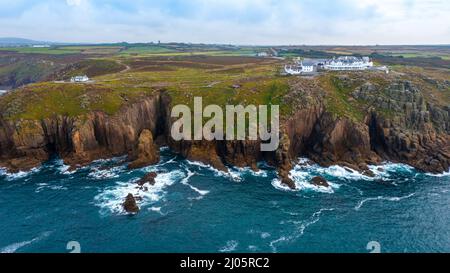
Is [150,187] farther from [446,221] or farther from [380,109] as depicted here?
[380,109]

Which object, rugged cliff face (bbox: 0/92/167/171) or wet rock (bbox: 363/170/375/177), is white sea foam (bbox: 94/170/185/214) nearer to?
rugged cliff face (bbox: 0/92/167/171)

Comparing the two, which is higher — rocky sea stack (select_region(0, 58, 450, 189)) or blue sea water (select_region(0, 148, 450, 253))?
rocky sea stack (select_region(0, 58, 450, 189))

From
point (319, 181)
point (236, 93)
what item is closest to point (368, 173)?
point (319, 181)

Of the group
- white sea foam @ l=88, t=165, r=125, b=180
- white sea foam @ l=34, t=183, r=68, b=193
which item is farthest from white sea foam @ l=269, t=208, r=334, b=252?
white sea foam @ l=34, t=183, r=68, b=193

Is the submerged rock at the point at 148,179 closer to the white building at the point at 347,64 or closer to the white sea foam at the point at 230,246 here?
the white sea foam at the point at 230,246
